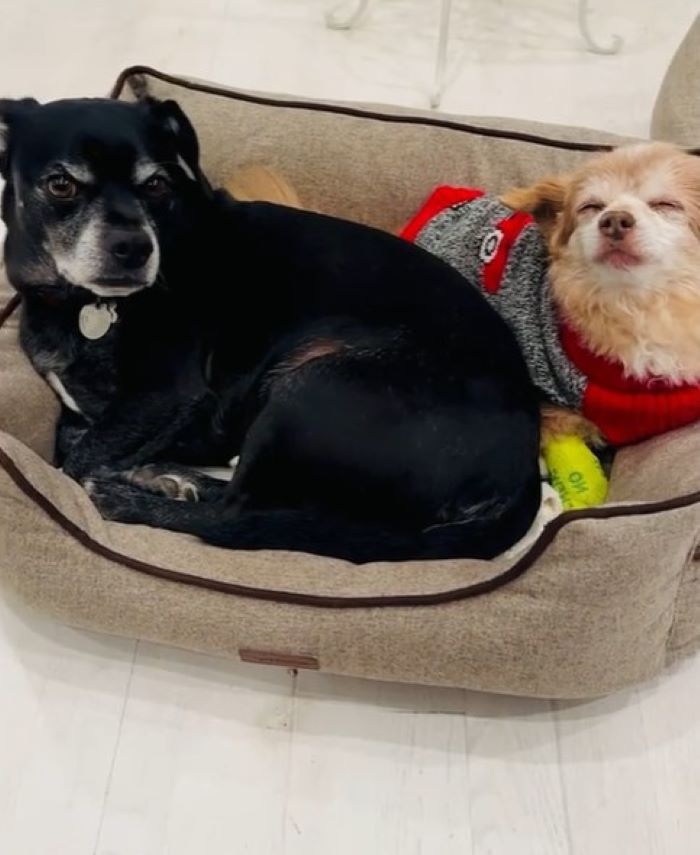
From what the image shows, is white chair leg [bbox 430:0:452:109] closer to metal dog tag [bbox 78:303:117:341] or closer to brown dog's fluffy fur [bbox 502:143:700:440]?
brown dog's fluffy fur [bbox 502:143:700:440]

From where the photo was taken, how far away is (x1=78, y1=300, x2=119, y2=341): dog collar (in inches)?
67.6

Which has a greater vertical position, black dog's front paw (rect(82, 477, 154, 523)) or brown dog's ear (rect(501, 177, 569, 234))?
brown dog's ear (rect(501, 177, 569, 234))

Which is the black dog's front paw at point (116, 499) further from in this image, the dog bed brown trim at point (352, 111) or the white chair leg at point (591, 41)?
the white chair leg at point (591, 41)

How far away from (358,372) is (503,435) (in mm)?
232

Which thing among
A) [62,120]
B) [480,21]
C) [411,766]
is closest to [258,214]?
[62,120]

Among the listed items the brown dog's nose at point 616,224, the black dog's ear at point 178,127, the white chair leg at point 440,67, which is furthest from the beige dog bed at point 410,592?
the white chair leg at point 440,67

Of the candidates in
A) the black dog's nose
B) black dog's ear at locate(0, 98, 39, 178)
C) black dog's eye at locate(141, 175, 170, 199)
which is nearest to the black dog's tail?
the black dog's nose

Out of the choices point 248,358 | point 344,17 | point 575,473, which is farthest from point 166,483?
point 344,17

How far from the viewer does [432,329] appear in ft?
5.41

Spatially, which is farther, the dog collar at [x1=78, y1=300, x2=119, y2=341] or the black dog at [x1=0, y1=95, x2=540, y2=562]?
the dog collar at [x1=78, y1=300, x2=119, y2=341]

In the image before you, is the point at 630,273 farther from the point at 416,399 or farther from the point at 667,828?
the point at 667,828

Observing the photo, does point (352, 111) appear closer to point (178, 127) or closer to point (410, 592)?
point (178, 127)

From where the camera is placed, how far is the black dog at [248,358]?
5.15 feet

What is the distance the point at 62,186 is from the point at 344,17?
5.61ft
